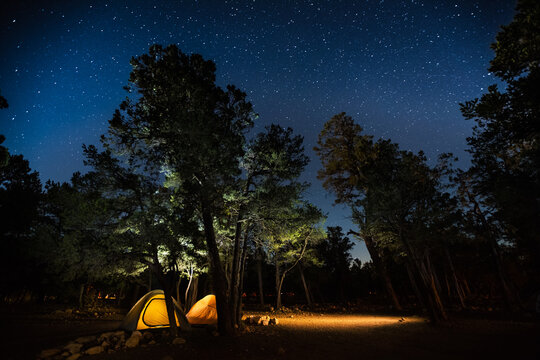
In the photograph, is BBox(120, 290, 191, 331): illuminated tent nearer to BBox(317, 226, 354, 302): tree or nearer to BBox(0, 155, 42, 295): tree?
BBox(0, 155, 42, 295): tree

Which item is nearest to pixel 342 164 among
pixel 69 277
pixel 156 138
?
pixel 156 138

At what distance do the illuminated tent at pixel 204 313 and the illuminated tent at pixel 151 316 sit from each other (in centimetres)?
285

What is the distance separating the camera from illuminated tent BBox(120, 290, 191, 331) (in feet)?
42.4

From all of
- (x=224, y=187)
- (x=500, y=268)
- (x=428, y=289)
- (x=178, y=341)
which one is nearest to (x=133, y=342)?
(x=178, y=341)

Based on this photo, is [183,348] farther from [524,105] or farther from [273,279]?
[273,279]

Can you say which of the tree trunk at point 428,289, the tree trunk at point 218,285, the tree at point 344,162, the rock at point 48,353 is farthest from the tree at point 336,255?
the rock at point 48,353

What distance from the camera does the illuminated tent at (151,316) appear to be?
12.9 meters

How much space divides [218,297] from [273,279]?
3889 cm

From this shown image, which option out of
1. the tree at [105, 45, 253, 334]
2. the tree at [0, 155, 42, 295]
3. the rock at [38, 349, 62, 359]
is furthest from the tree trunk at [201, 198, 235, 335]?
the tree at [0, 155, 42, 295]

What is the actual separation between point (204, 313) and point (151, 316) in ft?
12.8

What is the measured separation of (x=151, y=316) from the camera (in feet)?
44.7

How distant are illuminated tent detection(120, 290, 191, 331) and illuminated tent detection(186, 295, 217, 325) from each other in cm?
285

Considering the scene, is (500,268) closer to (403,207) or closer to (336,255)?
(403,207)

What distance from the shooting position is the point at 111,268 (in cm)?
1010
